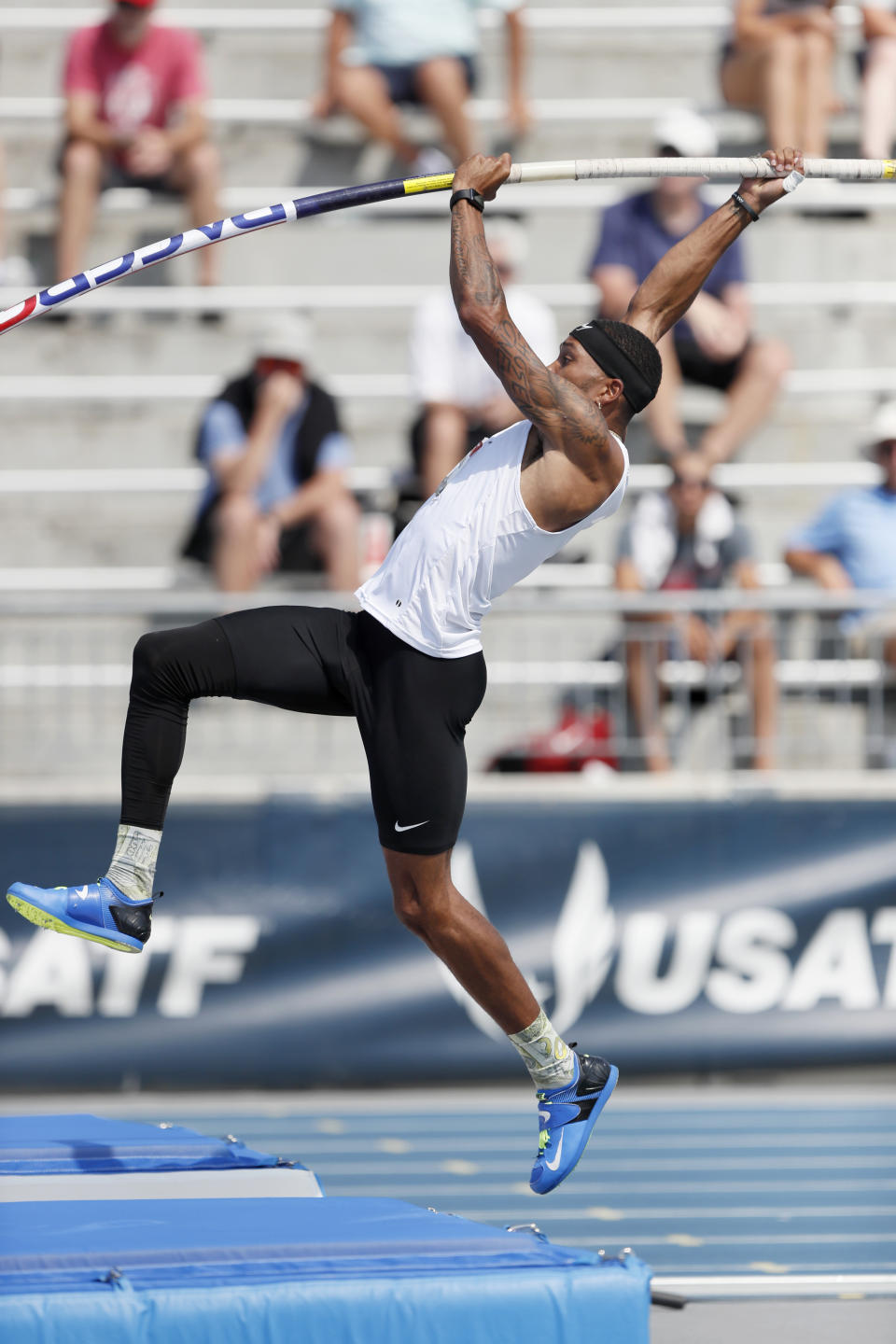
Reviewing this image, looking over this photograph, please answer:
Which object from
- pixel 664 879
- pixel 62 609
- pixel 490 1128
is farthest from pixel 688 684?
pixel 62 609

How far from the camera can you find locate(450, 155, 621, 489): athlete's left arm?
15.1 feet

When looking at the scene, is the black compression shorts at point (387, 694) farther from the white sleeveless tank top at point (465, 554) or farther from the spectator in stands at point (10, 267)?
the spectator in stands at point (10, 267)

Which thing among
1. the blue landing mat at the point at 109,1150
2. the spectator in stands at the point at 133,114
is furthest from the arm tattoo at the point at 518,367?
the spectator in stands at the point at 133,114

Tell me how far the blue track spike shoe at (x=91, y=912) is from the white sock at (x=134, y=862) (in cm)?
2

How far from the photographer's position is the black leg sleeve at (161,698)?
4.78m

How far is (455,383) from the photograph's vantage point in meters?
9.48

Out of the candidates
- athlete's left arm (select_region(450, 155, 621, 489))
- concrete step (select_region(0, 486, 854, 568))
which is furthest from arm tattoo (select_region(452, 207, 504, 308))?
concrete step (select_region(0, 486, 854, 568))

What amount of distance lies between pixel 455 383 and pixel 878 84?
3678mm

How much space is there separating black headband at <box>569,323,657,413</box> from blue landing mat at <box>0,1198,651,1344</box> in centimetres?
212

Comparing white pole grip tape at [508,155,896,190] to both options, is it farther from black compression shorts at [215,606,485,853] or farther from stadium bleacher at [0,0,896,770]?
stadium bleacher at [0,0,896,770]

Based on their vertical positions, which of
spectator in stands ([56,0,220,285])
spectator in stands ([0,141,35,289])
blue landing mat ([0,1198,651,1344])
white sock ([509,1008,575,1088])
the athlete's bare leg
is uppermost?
spectator in stands ([56,0,220,285])

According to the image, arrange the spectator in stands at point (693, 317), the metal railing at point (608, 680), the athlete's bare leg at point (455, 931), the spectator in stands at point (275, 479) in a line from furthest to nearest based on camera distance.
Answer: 1. the spectator in stands at point (693, 317)
2. the spectator in stands at point (275, 479)
3. the metal railing at point (608, 680)
4. the athlete's bare leg at point (455, 931)

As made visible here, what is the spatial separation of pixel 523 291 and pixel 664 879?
3.80m

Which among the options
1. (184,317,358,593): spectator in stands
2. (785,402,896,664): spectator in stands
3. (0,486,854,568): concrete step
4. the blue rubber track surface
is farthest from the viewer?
(0,486,854,568): concrete step
